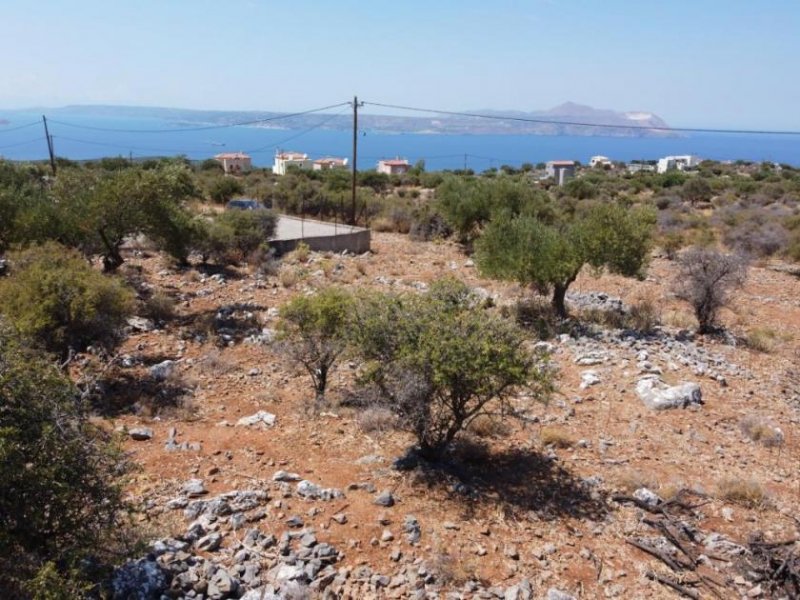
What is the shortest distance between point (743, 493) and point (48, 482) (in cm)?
846

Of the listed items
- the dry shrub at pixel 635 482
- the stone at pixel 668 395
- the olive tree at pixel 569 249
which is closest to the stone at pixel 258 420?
the dry shrub at pixel 635 482

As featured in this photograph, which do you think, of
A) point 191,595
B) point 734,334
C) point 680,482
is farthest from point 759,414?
point 191,595

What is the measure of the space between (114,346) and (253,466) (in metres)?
5.21

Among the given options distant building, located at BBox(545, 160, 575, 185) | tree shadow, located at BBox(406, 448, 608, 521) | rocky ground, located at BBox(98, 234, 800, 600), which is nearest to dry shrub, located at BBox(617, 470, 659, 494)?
rocky ground, located at BBox(98, 234, 800, 600)

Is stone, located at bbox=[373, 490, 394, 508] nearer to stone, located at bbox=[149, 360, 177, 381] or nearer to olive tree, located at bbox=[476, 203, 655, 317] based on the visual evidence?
stone, located at bbox=[149, 360, 177, 381]

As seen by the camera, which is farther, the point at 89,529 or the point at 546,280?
the point at 546,280

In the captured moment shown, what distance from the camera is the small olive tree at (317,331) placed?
1080 cm

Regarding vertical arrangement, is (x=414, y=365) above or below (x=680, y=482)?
above

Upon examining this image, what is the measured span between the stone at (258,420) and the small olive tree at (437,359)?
2.27 meters

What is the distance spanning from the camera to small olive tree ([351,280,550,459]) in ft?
25.6

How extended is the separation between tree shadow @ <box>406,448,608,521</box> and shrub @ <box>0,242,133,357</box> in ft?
22.2

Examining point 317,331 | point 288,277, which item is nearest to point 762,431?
point 317,331

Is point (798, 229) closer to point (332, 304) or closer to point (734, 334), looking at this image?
point (734, 334)

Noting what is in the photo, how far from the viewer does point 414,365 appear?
805cm
